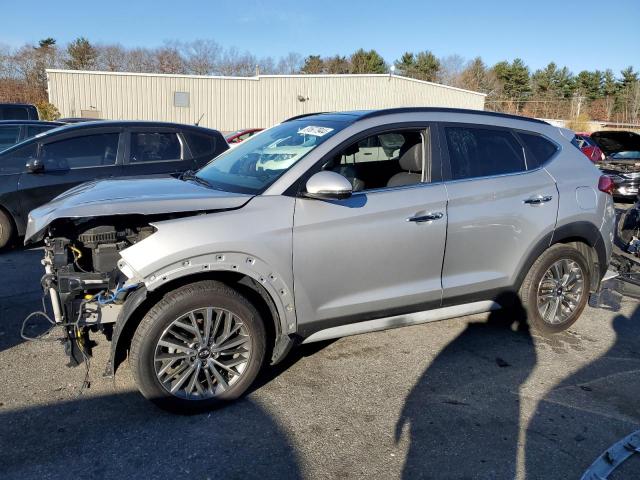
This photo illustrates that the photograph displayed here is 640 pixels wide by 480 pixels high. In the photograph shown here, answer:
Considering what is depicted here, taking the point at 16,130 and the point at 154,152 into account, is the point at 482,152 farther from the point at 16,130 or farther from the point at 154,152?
the point at 16,130

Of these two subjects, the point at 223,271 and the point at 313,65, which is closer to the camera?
the point at 223,271

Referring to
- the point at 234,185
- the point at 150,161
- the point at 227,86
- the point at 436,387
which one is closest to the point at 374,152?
the point at 234,185

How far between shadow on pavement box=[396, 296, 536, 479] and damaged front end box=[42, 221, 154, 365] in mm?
1960

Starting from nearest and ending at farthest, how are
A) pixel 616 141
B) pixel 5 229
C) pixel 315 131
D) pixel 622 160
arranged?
pixel 315 131, pixel 5 229, pixel 622 160, pixel 616 141

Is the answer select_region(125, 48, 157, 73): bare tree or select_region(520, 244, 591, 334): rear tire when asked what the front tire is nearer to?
select_region(520, 244, 591, 334): rear tire

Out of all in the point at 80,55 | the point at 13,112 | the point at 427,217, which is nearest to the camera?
the point at 427,217

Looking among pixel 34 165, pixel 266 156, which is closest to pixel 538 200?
pixel 266 156

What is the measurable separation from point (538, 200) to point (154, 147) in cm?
521

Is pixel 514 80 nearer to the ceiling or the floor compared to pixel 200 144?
nearer to the ceiling

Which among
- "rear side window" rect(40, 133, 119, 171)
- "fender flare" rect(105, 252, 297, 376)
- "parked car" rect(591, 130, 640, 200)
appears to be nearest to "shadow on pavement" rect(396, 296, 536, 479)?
"fender flare" rect(105, 252, 297, 376)

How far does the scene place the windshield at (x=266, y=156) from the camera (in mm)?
3535

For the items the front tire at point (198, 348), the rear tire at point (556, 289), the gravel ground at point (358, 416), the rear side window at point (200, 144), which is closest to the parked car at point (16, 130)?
the rear side window at point (200, 144)

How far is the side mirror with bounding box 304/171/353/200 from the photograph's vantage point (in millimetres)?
3189

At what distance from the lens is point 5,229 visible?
6750 millimetres
